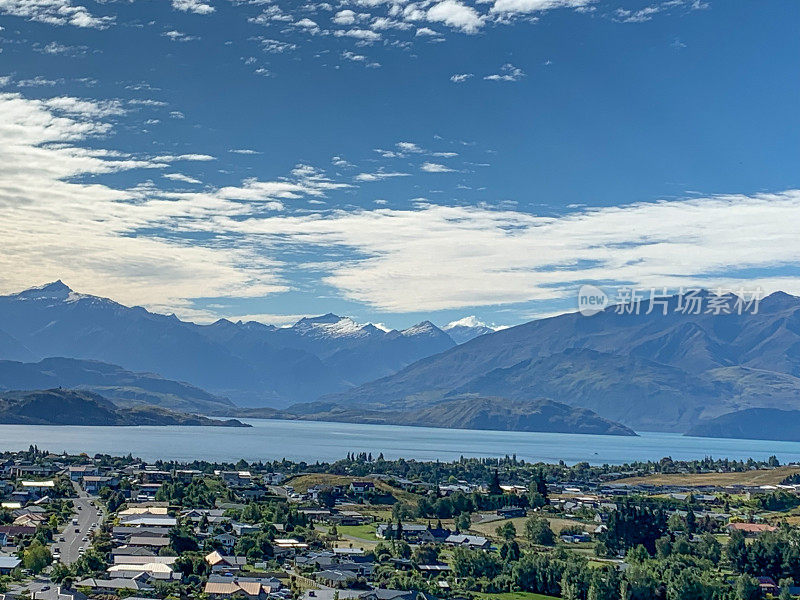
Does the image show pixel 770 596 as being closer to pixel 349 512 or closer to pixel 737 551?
pixel 737 551

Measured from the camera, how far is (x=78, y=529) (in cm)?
6744

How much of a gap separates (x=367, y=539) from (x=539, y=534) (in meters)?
11.5

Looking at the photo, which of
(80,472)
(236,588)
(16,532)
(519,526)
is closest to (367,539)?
(519,526)

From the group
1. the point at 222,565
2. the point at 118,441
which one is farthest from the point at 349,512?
the point at 118,441

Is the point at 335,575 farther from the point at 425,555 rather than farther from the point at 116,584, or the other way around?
the point at 116,584

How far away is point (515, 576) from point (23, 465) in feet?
229

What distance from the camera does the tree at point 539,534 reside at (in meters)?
69.9

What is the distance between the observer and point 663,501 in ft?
308

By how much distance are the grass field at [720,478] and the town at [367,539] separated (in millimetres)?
10654

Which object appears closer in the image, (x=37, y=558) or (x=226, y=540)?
(x=37, y=558)

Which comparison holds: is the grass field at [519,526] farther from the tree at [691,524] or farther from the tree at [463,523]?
the tree at [691,524]

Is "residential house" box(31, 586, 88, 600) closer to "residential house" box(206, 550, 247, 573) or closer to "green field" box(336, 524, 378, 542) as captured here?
"residential house" box(206, 550, 247, 573)

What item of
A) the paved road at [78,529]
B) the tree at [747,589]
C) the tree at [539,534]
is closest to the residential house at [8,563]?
the paved road at [78,529]

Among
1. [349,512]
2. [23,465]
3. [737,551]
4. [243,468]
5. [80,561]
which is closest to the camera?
[80,561]
